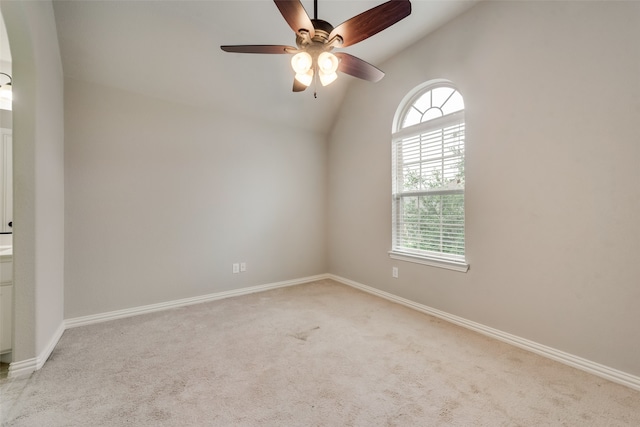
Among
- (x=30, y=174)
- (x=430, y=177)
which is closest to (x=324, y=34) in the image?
(x=430, y=177)

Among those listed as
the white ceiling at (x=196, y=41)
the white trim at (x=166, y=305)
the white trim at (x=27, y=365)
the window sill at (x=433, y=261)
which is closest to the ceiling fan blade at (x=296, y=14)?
the white ceiling at (x=196, y=41)

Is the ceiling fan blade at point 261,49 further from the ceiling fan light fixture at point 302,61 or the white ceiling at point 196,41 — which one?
→ the white ceiling at point 196,41

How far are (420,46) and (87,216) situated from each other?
4005 millimetres

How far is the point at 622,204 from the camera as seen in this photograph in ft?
5.74

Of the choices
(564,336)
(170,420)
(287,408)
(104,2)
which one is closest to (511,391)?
(564,336)

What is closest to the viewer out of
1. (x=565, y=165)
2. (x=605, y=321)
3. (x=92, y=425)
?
(x=92, y=425)

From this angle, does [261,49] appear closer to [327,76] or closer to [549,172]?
[327,76]

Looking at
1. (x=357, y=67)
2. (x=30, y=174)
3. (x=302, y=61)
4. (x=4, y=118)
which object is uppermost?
(x=357, y=67)

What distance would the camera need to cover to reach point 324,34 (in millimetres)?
1700

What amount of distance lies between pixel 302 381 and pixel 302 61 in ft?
7.04

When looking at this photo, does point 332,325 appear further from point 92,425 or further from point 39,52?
point 39,52

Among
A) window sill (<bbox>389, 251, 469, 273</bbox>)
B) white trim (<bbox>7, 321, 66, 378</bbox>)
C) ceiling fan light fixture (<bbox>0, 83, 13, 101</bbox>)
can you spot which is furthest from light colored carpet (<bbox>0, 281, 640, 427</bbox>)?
→ ceiling fan light fixture (<bbox>0, 83, 13, 101</bbox>)

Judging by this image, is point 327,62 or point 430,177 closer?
point 327,62

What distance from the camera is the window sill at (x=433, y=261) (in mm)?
2611
